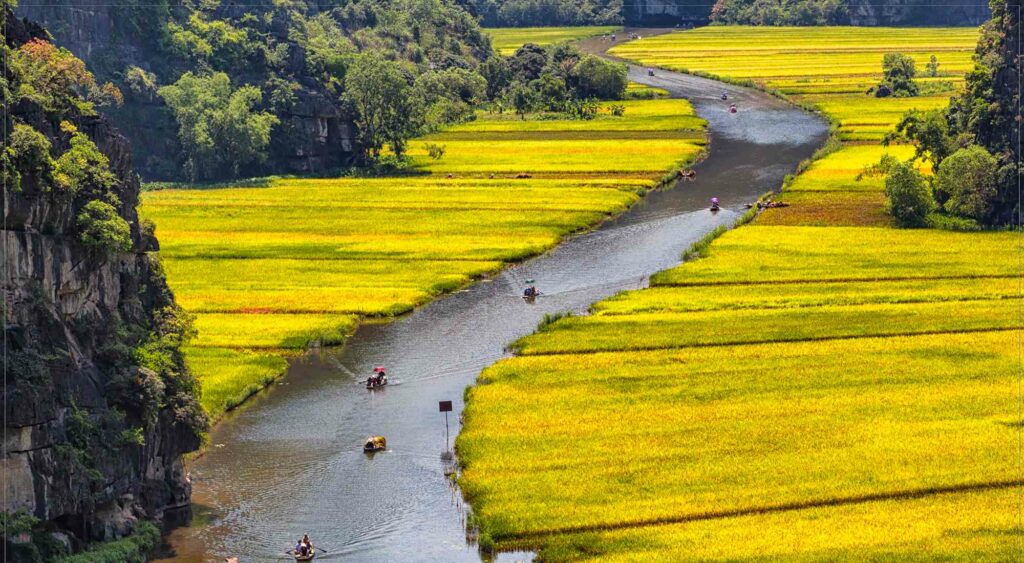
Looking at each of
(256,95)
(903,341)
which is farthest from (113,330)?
(256,95)

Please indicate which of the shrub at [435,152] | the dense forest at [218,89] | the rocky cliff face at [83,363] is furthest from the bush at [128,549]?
the shrub at [435,152]

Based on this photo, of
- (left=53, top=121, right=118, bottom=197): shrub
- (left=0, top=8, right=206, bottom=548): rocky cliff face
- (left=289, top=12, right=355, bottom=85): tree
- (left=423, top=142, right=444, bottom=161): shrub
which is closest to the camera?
(left=0, top=8, right=206, bottom=548): rocky cliff face

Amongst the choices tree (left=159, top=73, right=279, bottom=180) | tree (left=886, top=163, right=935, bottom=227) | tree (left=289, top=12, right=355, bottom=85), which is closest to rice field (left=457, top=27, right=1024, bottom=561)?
tree (left=886, top=163, right=935, bottom=227)

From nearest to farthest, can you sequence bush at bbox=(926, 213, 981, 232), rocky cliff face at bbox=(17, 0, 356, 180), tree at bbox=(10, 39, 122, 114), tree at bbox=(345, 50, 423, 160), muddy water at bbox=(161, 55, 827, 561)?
tree at bbox=(10, 39, 122, 114), muddy water at bbox=(161, 55, 827, 561), bush at bbox=(926, 213, 981, 232), rocky cliff face at bbox=(17, 0, 356, 180), tree at bbox=(345, 50, 423, 160)

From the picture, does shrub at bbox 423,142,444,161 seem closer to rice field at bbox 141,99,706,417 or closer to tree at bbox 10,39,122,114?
rice field at bbox 141,99,706,417

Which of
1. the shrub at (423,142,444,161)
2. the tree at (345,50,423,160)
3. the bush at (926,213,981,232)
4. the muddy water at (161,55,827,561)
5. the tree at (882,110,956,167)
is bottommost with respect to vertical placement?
the muddy water at (161,55,827,561)

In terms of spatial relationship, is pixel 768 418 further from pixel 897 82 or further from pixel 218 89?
pixel 897 82

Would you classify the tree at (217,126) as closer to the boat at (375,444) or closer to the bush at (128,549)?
A: the boat at (375,444)

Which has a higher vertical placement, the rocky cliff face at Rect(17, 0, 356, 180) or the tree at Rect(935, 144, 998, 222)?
the rocky cliff face at Rect(17, 0, 356, 180)

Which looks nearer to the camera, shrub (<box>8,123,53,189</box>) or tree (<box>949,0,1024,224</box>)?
shrub (<box>8,123,53,189</box>)
